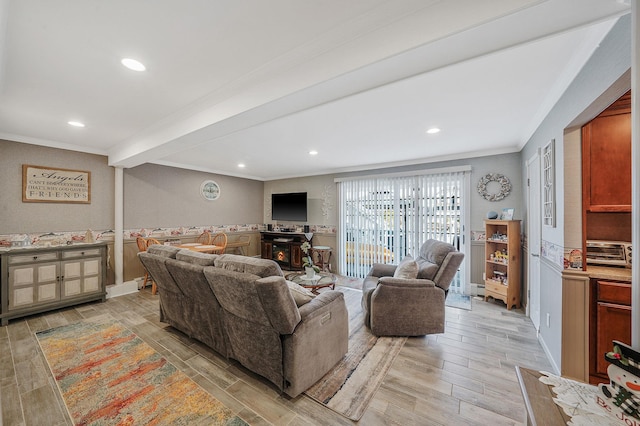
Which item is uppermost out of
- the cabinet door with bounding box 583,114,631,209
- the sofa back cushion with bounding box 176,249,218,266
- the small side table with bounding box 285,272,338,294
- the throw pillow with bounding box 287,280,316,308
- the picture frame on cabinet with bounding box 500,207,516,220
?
the cabinet door with bounding box 583,114,631,209

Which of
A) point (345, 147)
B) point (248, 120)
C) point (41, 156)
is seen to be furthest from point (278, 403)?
point (41, 156)

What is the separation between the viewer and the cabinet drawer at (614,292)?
68.1 inches

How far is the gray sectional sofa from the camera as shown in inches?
69.6

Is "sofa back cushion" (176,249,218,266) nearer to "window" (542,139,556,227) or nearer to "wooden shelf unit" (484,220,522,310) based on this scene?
"window" (542,139,556,227)

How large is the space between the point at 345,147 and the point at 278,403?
3330 millimetres

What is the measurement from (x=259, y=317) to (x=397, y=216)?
3.77 m

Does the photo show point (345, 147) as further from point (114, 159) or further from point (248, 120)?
point (114, 159)

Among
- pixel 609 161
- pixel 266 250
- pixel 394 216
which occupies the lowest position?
pixel 266 250

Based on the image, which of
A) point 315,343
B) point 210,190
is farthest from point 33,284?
point 315,343

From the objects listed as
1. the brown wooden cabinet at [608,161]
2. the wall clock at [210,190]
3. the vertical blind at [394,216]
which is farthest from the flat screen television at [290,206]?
the brown wooden cabinet at [608,161]

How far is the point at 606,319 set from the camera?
179cm

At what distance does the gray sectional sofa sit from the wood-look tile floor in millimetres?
166

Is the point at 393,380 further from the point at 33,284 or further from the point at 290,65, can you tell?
the point at 33,284

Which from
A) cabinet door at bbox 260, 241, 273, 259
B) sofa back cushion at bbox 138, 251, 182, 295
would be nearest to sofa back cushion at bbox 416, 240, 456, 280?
sofa back cushion at bbox 138, 251, 182, 295
